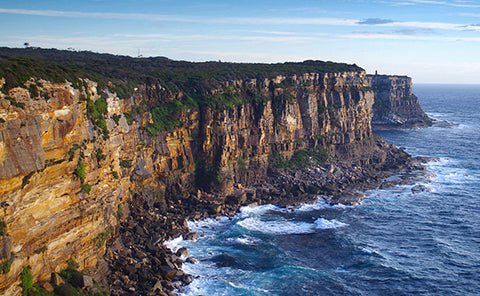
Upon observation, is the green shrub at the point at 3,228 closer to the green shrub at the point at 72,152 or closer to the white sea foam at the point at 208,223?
the green shrub at the point at 72,152

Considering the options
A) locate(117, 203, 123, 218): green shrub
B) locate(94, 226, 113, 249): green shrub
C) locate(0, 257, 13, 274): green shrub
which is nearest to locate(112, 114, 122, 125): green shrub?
locate(117, 203, 123, 218): green shrub

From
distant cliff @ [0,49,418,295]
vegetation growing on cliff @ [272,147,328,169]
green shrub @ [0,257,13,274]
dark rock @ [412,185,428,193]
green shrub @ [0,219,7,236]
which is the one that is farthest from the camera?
vegetation growing on cliff @ [272,147,328,169]

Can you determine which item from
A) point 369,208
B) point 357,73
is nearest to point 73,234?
point 369,208

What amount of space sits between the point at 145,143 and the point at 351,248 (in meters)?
34.5

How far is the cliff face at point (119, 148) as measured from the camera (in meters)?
37.4

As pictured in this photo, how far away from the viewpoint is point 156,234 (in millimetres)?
66500

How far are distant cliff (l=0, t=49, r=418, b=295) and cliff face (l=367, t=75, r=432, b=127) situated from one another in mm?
57973

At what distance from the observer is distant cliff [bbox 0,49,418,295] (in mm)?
38344

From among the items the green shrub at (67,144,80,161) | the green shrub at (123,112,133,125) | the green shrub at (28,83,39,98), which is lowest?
the green shrub at (67,144,80,161)

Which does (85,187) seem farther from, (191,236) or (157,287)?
(191,236)

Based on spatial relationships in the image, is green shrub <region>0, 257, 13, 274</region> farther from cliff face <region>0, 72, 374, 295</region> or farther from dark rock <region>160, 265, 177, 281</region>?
dark rock <region>160, 265, 177, 281</region>

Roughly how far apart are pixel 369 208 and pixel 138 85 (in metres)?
44.6

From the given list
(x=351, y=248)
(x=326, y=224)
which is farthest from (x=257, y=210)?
(x=351, y=248)

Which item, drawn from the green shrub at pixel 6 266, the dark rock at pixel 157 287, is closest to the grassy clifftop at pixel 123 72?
the green shrub at pixel 6 266
